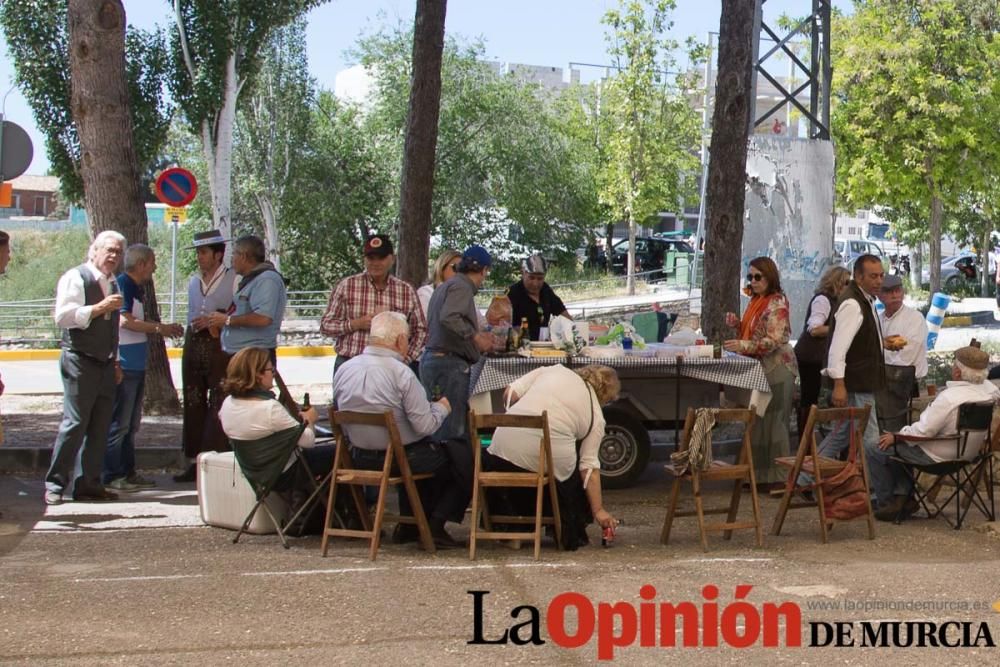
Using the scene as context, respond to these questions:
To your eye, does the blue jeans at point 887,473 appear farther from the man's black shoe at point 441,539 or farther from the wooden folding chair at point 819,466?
the man's black shoe at point 441,539

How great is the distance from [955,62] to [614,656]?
29.4 metres

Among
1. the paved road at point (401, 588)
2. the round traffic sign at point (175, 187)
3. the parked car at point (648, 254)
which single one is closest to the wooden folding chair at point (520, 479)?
the paved road at point (401, 588)

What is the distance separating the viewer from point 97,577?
7.47 metres

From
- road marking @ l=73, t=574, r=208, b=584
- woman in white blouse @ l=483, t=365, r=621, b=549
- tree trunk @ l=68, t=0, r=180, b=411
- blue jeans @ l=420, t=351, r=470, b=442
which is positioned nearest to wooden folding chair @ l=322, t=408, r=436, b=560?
woman in white blouse @ l=483, t=365, r=621, b=549

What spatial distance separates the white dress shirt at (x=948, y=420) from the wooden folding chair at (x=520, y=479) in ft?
8.41

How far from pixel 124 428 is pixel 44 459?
1547 millimetres

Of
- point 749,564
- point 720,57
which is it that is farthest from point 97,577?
point 720,57

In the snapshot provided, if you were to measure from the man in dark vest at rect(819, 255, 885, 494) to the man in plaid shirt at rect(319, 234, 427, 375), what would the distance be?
2826 mm

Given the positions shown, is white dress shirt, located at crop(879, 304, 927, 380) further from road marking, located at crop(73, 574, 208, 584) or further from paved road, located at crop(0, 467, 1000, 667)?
road marking, located at crop(73, 574, 208, 584)

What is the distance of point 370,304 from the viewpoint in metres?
10.2

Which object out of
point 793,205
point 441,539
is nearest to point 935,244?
point 793,205

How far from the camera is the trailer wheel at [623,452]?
35.5ft

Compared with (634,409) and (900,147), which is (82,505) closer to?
(634,409)

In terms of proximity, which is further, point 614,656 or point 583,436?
point 583,436
